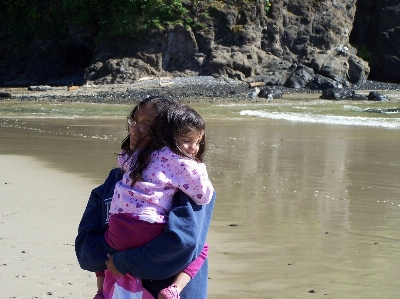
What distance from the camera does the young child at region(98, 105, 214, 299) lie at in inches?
90.4

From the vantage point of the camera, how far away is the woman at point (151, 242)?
224 centimetres

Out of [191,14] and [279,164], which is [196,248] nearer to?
[279,164]

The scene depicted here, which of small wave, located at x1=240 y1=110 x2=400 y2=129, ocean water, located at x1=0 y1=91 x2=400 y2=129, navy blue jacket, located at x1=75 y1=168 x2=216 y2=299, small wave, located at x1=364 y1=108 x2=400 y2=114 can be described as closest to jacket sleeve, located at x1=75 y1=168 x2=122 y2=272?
navy blue jacket, located at x1=75 y1=168 x2=216 y2=299

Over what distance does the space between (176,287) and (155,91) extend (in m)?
23.0

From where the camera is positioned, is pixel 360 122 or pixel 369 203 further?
pixel 360 122

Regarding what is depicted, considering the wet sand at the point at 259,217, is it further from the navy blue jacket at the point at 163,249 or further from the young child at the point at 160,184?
the young child at the point at 160,184

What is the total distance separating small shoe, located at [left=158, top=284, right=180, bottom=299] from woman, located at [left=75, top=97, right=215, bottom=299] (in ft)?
0.14

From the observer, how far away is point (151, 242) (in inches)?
88.8

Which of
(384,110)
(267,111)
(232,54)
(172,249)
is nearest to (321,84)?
(232,54)

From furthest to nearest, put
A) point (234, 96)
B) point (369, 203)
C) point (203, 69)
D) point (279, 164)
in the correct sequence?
point (203, 69)
point (234, 96)
point (279, 164)
point (369, 203)

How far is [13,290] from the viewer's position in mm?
3748

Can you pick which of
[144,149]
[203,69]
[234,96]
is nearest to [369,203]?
[144,149]

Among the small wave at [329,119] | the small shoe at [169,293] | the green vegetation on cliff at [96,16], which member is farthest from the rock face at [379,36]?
the small shoe at [169,293]

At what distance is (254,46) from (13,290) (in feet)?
91.9
